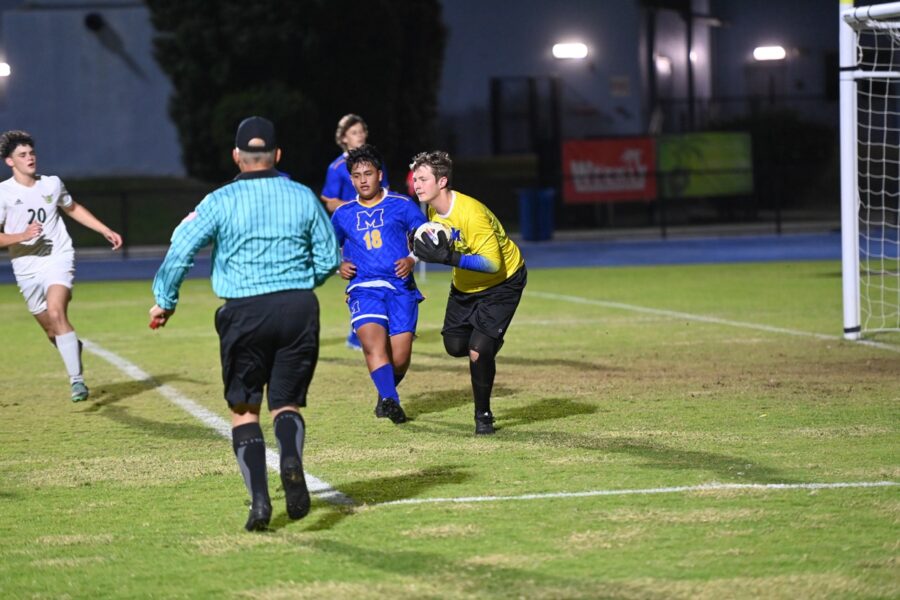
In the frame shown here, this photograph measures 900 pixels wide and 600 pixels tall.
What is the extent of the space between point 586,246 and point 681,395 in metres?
20.8

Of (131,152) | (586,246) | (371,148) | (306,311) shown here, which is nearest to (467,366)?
(371,148)

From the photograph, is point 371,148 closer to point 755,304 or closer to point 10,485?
point 10,485

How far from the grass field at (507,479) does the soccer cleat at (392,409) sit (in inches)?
4.7

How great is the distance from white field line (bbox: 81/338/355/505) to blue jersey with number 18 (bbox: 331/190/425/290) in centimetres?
137

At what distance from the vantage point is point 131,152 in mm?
41062

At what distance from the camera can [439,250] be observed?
874cm

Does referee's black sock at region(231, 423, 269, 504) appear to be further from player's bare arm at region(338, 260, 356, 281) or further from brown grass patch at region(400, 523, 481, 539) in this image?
player's bare arm at region(338, 260, 356, 281)

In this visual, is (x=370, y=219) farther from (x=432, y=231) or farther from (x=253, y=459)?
(x=253, y=459)

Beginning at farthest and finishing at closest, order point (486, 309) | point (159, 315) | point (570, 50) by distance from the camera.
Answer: point (570, 50) < point (486, 309) < point (159, 315)

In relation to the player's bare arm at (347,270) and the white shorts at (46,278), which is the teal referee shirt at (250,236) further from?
the white shorts at (46,278)

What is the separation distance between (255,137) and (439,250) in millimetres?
2240

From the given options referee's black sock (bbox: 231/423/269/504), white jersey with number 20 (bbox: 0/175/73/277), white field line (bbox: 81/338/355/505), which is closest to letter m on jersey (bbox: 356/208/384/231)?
white field line (bbox: 81/338/355/505)

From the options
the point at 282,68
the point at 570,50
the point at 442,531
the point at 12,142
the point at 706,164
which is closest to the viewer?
the point at 442,531

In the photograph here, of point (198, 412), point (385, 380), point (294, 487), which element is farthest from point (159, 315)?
point (198, 412)
